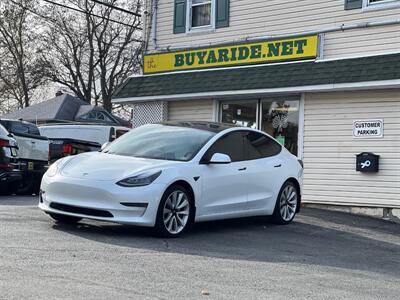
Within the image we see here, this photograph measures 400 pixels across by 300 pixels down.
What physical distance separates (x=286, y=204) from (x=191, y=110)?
6.67m

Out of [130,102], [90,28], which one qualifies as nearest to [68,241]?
[130,102]

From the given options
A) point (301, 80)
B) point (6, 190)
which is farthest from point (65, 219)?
point (301, 80)

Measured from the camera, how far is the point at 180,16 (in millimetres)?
17094

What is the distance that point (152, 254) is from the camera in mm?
7086

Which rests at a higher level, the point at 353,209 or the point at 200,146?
the point at 200,146

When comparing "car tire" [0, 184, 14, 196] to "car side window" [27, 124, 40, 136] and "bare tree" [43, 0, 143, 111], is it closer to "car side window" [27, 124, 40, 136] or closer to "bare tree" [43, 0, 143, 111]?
"car side window" [27, 124, 40, 136]

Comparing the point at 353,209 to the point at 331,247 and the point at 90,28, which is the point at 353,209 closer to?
the point at 331,247

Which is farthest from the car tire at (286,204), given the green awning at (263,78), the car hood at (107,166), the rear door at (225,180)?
the green awning at (263,78)

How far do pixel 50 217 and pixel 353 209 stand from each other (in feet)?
23.4

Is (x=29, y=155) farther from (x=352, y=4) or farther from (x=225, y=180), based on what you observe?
(x=352, y=4)

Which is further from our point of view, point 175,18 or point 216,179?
point 175,18

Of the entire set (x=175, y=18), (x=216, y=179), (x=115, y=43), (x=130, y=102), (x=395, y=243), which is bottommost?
(x=395, y=243)

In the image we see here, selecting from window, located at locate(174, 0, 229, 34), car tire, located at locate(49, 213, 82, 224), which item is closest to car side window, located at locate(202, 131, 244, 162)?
car tire, located at locate(49, 213, 82, 224)

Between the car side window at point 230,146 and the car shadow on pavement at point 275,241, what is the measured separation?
1.11 metres
